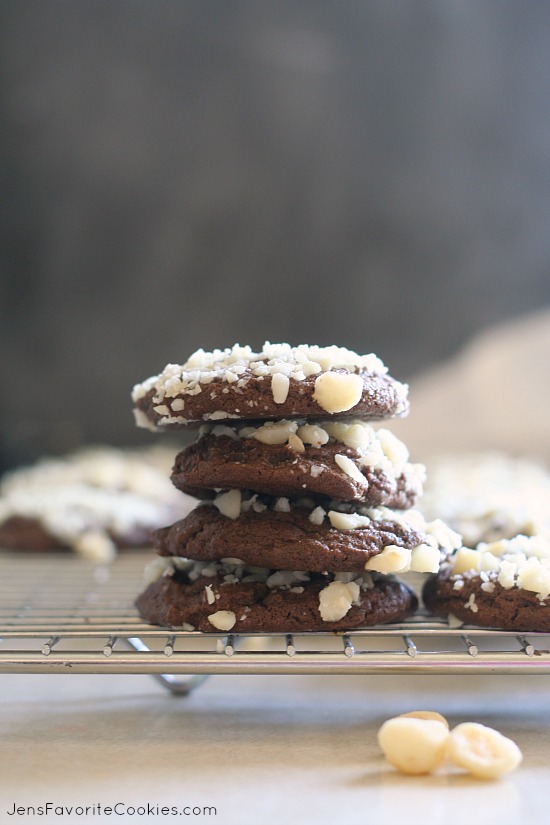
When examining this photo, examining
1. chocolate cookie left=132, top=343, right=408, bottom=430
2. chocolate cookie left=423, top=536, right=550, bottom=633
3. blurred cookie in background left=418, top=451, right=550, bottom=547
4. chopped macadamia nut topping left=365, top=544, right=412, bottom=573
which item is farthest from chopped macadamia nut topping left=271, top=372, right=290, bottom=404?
blurred cookie in background left=418, top=451, right=550, bottom=547

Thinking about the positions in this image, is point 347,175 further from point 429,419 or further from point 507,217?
point 429,419

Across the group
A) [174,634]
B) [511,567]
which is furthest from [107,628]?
[511,567]

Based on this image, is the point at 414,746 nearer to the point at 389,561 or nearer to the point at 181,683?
the point at 389,561

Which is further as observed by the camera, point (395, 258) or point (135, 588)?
point (395, 258)

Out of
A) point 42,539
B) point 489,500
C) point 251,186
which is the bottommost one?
point 489,500

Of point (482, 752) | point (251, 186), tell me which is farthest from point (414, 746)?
point (251, 186)
